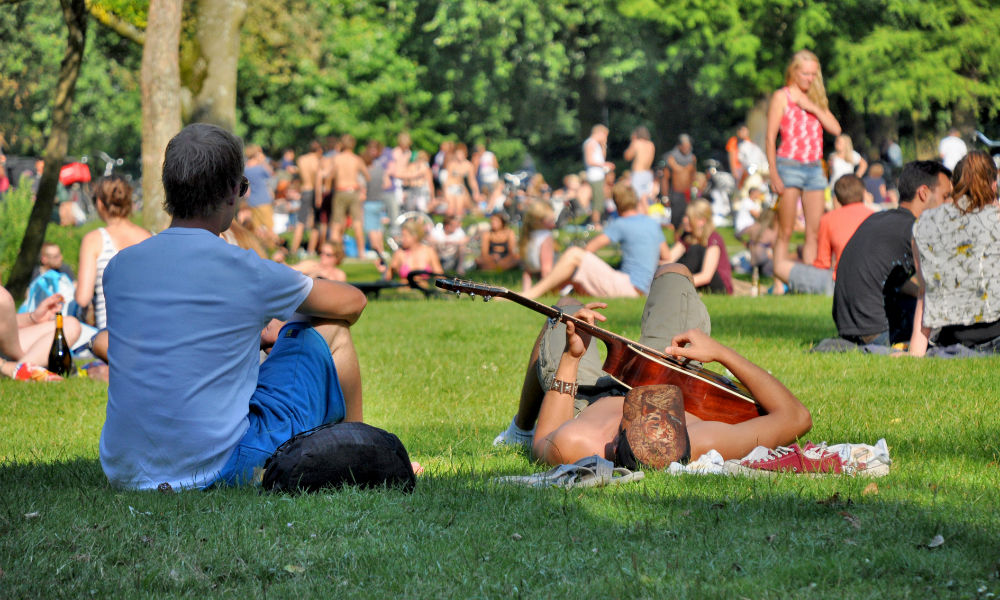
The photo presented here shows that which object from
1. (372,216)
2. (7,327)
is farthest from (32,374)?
(372,216)

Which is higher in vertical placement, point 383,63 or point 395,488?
point 383,63

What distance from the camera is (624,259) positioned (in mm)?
15617

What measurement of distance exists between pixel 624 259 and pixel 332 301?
10.9 meters

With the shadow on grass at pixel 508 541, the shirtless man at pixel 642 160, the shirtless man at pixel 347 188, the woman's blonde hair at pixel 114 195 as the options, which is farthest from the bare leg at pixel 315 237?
the shadow on grass at pixel 508 541

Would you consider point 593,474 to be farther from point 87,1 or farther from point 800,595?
point 87,1

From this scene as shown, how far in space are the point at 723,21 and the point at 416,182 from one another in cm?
1092

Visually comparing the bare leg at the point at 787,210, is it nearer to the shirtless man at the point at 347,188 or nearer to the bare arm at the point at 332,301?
the bare arm at the point at 332,301

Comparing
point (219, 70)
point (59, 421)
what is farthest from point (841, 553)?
point (219, 70)

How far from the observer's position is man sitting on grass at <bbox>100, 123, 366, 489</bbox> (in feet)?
15.3

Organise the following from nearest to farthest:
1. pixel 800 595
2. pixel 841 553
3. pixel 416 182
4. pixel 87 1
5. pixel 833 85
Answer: pixel 800 595 → pixel 841 553 → pixel 87 1 → pixel 416 182 → pixel 833 85

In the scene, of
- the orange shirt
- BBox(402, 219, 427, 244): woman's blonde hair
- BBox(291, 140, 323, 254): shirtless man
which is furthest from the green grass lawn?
BBox(291, 140, 323, 254): shirtless man

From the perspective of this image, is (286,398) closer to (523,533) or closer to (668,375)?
(523,533)

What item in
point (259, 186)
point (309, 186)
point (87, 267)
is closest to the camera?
point (87, 267)

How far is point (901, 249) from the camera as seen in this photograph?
31.4 ft
